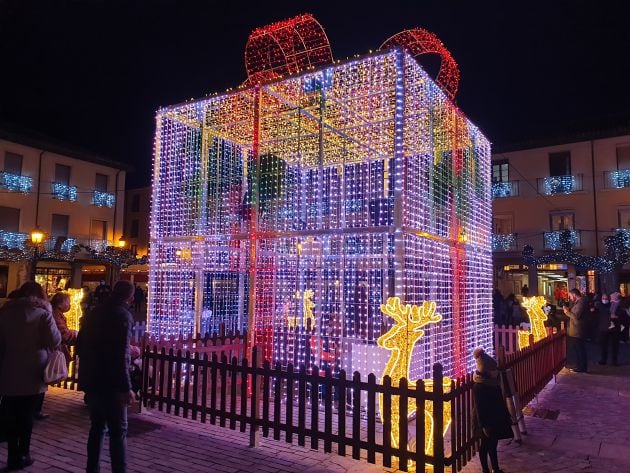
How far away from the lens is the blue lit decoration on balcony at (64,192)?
1168 inches

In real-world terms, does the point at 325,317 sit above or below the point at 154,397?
above

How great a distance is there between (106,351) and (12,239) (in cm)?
2711

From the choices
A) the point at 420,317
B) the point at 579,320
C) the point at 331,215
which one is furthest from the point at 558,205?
the point at 420,317

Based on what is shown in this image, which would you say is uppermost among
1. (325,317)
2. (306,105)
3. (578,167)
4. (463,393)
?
(578,167)

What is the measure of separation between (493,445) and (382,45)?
5418 millimetres

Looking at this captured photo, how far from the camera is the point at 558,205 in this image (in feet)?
85.8

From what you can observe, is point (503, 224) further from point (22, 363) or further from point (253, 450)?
point (22, 363)

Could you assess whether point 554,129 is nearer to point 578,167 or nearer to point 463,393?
point 578,167

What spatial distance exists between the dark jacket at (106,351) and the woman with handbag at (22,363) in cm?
78

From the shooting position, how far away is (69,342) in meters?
6.30

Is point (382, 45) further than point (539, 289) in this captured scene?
No

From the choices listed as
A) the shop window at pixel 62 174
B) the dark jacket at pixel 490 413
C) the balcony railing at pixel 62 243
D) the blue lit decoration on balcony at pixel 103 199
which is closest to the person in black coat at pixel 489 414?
the dark jacket at pixel 490 413

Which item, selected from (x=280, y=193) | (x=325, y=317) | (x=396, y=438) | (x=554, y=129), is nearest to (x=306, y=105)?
(x=280, y=193)

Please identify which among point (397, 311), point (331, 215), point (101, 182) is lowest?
point (397, 311)
